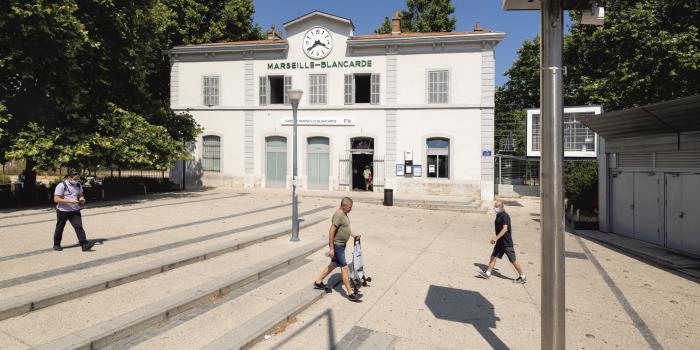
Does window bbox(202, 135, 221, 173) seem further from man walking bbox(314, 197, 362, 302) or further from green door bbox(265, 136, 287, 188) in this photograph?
man walking bbox(314, 197, 362, 302)

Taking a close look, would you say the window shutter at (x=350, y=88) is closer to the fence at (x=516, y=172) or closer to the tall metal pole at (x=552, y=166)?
the fence at (x=516, y=172)

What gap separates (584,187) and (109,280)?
1704cm

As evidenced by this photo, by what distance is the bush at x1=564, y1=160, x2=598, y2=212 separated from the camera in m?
15.2

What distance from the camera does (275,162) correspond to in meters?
22.6

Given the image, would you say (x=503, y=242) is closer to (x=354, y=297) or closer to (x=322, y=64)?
(x=354, y=297)

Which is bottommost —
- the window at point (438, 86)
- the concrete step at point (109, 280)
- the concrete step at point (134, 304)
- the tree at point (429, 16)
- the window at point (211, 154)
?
the concrete step at point (134, 304)

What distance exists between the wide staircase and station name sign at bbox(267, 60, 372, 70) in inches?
535

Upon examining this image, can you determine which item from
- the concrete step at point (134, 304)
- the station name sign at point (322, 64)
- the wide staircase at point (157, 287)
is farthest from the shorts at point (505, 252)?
the station name sign at point (322, 64)

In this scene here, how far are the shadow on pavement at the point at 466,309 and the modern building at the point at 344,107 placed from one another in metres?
14.2

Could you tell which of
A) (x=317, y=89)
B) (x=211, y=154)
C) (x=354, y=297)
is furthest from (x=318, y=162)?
(x=354, y=297)

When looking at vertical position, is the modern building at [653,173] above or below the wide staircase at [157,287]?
above

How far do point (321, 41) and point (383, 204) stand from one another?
34.3ft

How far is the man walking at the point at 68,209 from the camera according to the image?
7520mm

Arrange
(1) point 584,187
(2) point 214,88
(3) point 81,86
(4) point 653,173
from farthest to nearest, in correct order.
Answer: (2) point 214,88, (1) point 584,187, (3) point 81,86, (4) point 653,173
